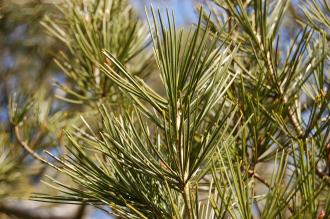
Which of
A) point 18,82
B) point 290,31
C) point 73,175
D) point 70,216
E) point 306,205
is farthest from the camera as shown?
point 18,82

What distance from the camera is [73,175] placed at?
519 millimetres

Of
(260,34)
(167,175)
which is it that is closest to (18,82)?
(260,34)

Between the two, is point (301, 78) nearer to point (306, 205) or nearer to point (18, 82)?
point (306, 205)

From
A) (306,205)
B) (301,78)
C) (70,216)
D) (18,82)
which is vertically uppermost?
(18,82)

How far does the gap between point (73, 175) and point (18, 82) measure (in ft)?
5.22

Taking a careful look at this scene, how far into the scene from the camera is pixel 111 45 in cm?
89

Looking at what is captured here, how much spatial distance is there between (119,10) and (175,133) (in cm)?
56

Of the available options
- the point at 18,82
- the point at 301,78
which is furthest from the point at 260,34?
the point at 18,82

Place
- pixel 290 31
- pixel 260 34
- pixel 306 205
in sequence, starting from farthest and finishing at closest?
pixel 290 31 → pixel 260 34 → pixel 306 205

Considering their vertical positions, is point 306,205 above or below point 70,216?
above

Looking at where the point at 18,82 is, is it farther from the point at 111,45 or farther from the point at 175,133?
the point at 175,133

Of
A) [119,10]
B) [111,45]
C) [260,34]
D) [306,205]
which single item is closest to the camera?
[306,205]

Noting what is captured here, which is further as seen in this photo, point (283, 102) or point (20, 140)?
point (20, 140)

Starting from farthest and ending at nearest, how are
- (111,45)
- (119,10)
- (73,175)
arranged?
(119,10) → (111,45) → (73,175)
